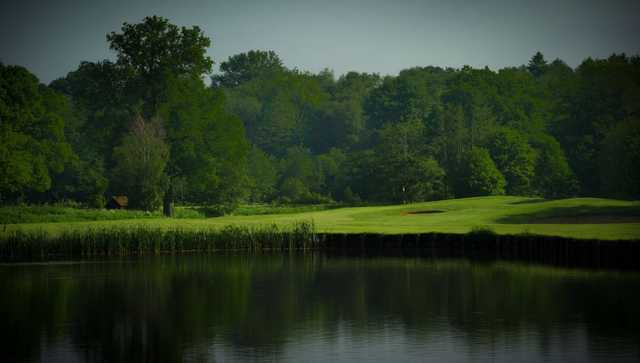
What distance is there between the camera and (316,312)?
103 ft

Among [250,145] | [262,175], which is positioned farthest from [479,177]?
[262,175]

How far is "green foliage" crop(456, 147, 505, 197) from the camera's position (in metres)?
83.9

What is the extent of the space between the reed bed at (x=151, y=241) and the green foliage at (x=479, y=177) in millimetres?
32730

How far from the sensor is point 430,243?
52.7 metres

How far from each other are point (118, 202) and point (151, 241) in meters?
35.2

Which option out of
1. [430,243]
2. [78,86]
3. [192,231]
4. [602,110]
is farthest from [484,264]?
[602,110]

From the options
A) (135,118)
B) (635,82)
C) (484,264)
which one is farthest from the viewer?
(635,82)

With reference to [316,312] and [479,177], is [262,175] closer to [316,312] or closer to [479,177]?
[479,177]

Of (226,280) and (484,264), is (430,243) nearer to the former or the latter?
(484,264)

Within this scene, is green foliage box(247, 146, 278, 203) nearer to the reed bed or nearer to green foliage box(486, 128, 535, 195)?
green foliage box(486, 128, 535, 195)

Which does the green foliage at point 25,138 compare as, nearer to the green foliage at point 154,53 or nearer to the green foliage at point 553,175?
the green foliage at point 154,53

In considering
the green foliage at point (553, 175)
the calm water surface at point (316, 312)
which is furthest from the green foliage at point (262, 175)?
the calm water surface at point (316, 312)

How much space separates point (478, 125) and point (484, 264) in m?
60.4

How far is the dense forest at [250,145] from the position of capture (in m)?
76.6
